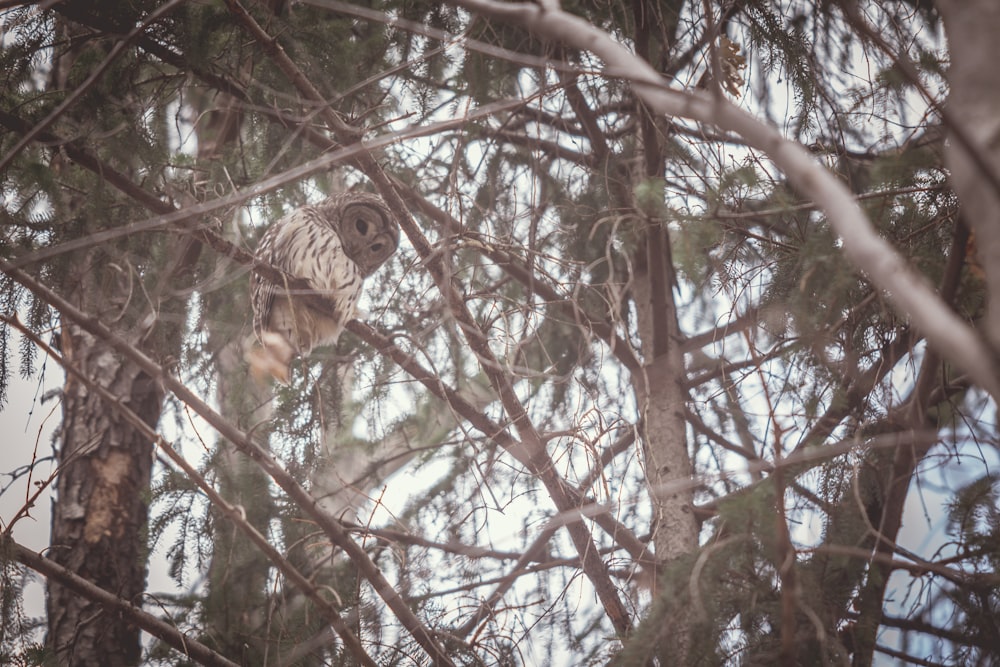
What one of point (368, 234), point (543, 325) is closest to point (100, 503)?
point (368, 234)

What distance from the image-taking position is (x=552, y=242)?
Result: 3533 millimetres

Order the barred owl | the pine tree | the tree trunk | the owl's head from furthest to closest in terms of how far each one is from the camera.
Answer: the owl's head
the barred owl
the tree trunk
the pine tree

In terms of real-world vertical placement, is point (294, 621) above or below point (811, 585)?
above

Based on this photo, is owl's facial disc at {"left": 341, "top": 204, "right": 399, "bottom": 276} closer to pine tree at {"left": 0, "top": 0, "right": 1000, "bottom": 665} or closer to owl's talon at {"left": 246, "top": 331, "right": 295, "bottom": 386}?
pine tree at {"left": 0, "top": 0, "right": 1000, "bottom": 665}

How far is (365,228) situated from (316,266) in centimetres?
48

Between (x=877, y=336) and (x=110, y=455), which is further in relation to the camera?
(x=110, y=455)

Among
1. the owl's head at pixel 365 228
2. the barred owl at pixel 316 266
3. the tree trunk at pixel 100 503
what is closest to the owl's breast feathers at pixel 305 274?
the barred owl at pixel 316 266

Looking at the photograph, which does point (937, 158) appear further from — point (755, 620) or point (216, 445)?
point (216, 445)

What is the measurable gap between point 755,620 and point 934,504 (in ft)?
2.36

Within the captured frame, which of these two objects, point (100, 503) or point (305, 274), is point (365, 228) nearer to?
point (305, 274)

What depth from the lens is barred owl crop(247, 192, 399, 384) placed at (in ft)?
12.0

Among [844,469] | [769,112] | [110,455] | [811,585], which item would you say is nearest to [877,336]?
[844,469]

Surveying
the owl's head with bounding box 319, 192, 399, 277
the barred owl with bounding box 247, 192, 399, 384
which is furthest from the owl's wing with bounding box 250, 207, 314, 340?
the owl's head with bounding box 319, 192, 399, 277

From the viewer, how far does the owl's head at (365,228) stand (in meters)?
4.19
